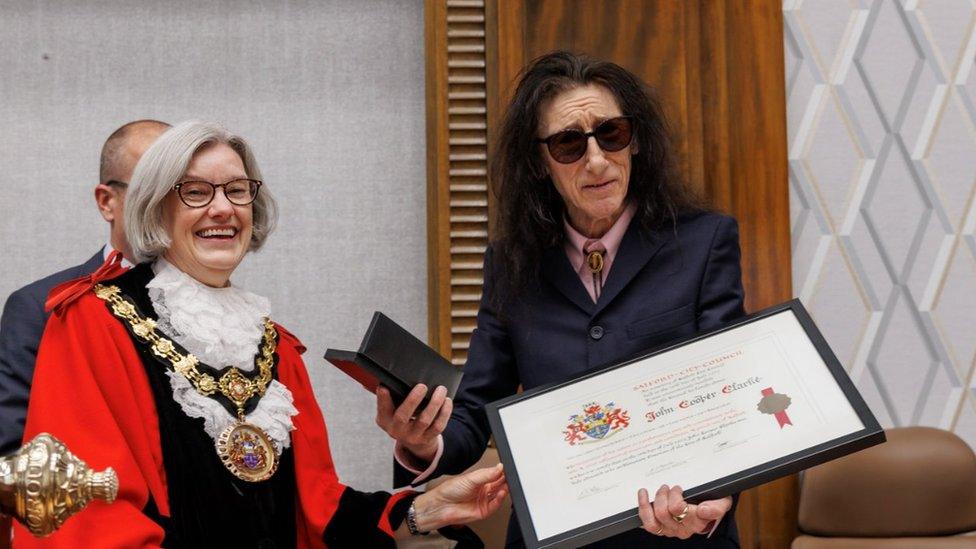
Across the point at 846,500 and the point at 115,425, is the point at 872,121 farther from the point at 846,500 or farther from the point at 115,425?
the point at 115,425

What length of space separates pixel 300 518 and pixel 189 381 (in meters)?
0.38

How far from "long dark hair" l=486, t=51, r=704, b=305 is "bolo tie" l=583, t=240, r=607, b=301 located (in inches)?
3.6

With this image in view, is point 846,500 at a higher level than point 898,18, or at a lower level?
lower

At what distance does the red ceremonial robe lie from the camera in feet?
5.89

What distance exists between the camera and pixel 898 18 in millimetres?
3465

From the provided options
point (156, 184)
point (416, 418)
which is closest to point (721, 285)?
point (416, 418)

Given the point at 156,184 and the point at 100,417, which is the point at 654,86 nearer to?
the point at 156,184

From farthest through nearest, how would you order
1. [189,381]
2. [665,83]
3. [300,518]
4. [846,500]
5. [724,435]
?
[665,83] < [846,500] < [300,518] < [189,381] < [724,435]

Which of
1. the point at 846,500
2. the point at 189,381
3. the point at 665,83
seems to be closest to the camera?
the point at 189,381

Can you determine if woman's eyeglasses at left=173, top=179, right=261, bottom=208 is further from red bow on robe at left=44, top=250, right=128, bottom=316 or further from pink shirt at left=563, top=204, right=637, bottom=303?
pink shirt at left=563, top=204, right=637, bottom=303

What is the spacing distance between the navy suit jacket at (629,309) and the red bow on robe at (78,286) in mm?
702

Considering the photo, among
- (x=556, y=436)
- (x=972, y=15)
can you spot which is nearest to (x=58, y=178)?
(x=556, y=436)

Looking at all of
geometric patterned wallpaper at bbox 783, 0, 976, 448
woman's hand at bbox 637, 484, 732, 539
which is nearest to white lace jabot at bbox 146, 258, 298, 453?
woman's hand at bbox 637, 484, 732, 539

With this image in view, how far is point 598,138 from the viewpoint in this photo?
2137 mm
